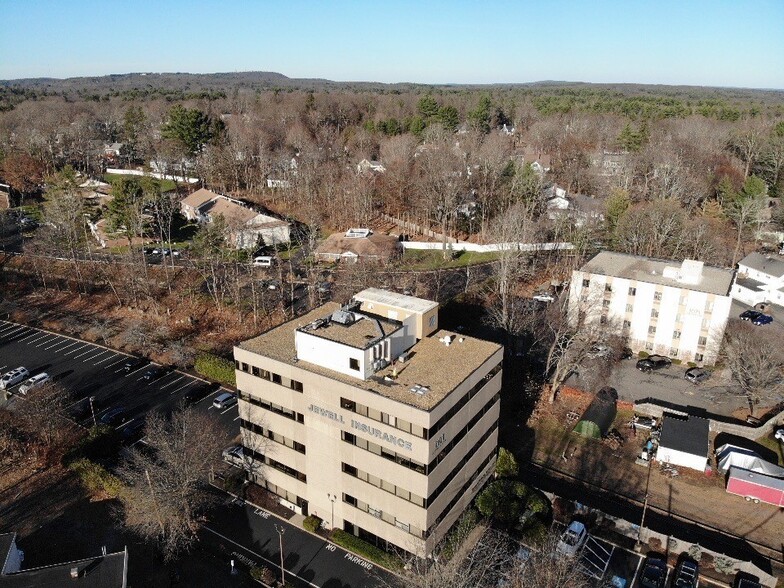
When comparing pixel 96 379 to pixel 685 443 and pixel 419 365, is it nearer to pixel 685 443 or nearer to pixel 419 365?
pixel 419 365

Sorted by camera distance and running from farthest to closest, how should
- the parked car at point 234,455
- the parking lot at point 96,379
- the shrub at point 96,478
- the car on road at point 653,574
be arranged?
the parking lot at point 96,379
the parked car at point 234,455
the shrub at point 96,478
the car on road at point 653,574

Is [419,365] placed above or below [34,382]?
above

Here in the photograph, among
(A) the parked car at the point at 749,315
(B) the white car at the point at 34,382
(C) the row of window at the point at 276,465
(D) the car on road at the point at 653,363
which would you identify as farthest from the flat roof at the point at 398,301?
(A) the parked car at the point at 749,315

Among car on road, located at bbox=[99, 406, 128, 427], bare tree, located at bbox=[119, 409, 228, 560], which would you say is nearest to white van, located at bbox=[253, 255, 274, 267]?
car on road, located at bbox=[99, 406, 128, 427]

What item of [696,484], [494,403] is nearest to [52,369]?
[494,403]

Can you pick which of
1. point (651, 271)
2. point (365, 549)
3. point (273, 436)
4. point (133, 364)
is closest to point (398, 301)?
point (273, 436)

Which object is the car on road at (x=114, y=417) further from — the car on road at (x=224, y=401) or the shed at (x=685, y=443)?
the shed at (x=685, y=443)
